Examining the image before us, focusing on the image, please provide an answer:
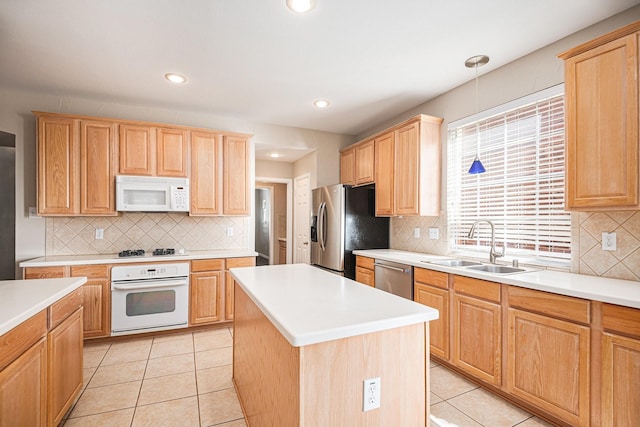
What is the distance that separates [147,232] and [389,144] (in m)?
3.07

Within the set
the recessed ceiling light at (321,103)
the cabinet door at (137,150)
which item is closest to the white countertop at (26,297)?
the cabinet door at (137,150)

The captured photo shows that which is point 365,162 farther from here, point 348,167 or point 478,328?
point 478,328

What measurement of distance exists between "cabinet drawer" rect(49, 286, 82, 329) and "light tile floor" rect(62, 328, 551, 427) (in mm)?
722

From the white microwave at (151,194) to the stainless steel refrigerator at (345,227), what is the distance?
5.59ft

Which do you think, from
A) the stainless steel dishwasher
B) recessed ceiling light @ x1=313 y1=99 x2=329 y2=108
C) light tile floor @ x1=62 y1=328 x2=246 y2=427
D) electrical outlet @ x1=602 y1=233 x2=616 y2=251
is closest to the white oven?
light tile floor @ x1=62 y1=328 x2=246 y2=427

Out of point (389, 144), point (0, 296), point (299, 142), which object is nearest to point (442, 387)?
point (389, 144)

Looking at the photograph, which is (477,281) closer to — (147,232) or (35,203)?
(147,232)

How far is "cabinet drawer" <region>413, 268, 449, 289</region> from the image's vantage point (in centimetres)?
256

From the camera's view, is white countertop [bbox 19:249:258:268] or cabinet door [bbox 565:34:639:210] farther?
white countertop [bbox 19:249:258:268]

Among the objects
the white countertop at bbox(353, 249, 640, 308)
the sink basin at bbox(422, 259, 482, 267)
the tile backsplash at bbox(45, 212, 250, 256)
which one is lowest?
the sink basin at bbox(422, 259, 482, 267)

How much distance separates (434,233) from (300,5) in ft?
8.33

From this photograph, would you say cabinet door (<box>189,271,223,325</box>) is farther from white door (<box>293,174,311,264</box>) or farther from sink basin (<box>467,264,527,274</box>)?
sink basin (<box>467,264,527,274</box>)

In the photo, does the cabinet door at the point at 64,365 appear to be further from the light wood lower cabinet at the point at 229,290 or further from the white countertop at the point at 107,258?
the light wood lower cabinet at the point at 229,290

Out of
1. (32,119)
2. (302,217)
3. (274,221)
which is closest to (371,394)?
(32,119)
